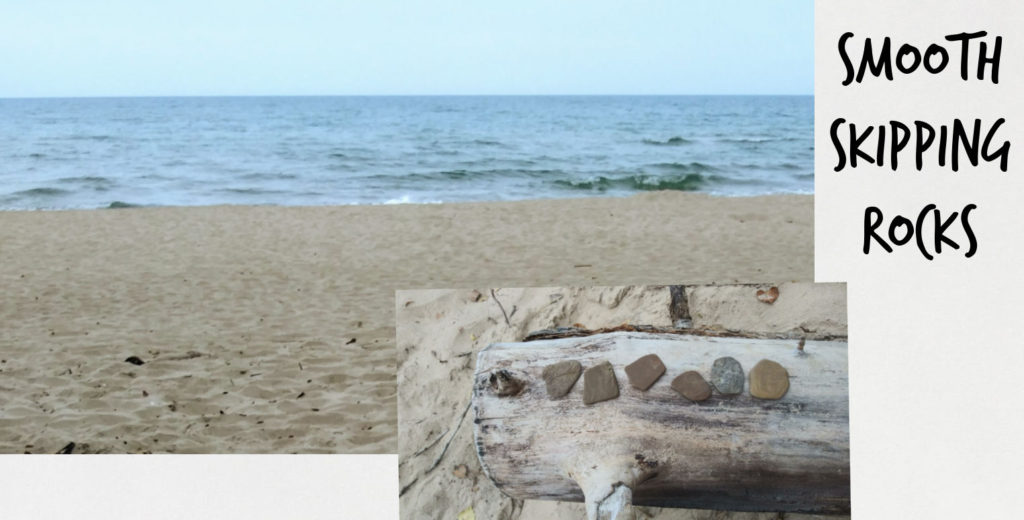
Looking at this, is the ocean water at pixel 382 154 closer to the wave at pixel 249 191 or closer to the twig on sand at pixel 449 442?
the wave at pixel 249 191

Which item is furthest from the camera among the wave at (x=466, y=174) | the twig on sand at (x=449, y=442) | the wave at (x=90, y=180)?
the wave at (x=466, y=174)

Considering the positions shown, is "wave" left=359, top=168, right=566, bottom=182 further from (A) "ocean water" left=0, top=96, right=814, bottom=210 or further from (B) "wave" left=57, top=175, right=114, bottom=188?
(B) "wave" left=57, top=175, right=114, bottom=188

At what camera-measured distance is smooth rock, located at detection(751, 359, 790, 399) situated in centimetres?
153

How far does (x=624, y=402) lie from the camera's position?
61.2 inches

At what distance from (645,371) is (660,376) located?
3 centimetres

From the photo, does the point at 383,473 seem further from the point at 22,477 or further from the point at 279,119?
the point at 279,119

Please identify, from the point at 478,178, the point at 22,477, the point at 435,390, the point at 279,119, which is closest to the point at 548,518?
the point at 435,390

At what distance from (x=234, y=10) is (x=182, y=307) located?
2363 cm

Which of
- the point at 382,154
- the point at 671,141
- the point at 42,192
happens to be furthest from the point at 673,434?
the point at 671,141

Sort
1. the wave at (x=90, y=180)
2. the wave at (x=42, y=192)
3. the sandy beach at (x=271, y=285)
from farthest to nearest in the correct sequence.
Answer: the wave at (x=90, y=180) → the wave at (x=42, y=192) → the sandy beach at (x=271, y=285)

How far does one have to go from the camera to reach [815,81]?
2.30 metres

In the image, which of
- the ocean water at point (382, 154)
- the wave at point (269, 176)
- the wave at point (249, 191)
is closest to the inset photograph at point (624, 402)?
the ocean water at point (382, 154)

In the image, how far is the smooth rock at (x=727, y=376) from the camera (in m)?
1.53

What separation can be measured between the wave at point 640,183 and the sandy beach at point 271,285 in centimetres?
422
